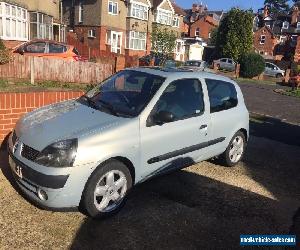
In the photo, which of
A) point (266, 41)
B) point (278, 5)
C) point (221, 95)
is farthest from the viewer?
point (278, 5)

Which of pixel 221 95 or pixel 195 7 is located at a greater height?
pixel 195 7

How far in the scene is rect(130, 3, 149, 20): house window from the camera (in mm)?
38416

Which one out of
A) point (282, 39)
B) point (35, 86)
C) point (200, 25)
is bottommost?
point (35, 86)

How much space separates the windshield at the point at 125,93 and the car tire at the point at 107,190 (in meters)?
0.78

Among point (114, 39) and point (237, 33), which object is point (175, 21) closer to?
point (237, 33)

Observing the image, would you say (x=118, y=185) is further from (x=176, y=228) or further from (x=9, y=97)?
(x=9, y=97)

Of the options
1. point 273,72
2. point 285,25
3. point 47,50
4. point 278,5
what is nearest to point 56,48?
point 47,50

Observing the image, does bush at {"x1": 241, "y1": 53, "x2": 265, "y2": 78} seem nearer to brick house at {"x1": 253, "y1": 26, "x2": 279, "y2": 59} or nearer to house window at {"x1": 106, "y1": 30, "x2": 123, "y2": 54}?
house window at {"x1": 106, "y1": 30, "x2": 123, "y2": 54}

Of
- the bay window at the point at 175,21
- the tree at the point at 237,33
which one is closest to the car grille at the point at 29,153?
the tree at the point at 237,33

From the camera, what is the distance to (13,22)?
71.3ft

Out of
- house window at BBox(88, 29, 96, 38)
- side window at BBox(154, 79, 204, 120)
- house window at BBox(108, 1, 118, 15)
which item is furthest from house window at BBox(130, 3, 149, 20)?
side window at BBox(154, 79, 204, 120)

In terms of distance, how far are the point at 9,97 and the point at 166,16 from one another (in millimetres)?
40959

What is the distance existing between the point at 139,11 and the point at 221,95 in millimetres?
35547

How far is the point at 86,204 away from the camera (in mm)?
4207
